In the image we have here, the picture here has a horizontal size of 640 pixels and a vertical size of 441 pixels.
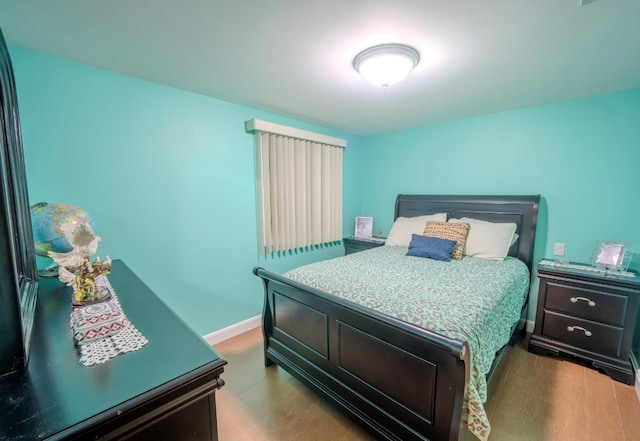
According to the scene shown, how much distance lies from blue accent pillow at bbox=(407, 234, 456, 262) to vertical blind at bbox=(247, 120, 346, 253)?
1.21 meters

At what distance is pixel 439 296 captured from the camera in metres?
1.59

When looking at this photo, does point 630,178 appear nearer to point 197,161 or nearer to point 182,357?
point 182,357

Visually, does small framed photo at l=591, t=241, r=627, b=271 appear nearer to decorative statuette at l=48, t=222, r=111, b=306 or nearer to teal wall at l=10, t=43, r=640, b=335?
teal wall at l=10, t=43, r=640, b=335

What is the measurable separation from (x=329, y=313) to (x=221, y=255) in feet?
4.46

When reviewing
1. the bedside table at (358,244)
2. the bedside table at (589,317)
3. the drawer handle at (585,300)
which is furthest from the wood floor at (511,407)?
the bedside table at (358,244)

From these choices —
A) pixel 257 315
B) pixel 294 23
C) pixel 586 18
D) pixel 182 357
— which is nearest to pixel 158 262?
pixel 257 315

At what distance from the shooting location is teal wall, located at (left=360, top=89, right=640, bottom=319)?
7.25 ft

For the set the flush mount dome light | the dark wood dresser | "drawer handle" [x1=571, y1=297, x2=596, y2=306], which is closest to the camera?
the dark wood dresser

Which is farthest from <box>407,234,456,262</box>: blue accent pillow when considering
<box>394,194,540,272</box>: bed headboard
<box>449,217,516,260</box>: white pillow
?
<box>394,194,540,272</box>: bed headboard

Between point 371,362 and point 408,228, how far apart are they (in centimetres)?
190

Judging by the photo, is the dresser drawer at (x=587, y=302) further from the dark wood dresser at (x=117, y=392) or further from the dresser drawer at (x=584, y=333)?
the dark wood dresser at (x=117, y=392)

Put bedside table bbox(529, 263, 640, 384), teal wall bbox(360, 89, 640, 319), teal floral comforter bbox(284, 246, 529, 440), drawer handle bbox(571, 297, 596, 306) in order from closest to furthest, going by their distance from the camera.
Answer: teal floral comforter bbox(284, 246, 529, 440) → bedside table bbox(529, 263, 640, 384) → drawer handle bbox(571, 297, 596, 306) → teal wall bbox(360, 89, 640, 319)

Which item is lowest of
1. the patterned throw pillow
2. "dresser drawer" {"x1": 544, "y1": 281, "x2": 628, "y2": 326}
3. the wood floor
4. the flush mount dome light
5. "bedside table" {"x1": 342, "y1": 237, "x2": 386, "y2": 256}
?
the wood floor

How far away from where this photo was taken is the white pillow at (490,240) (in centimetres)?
250
